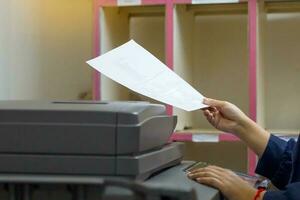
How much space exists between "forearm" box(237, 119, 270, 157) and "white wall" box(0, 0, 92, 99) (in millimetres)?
1037

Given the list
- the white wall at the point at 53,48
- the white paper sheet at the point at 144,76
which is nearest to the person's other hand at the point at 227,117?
the white paper sheet at the point at 144,76

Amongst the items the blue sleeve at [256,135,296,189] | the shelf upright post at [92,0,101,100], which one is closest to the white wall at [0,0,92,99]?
the shelf upright post at [92,0,101,100]

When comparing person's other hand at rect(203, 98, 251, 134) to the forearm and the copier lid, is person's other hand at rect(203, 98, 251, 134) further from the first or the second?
the copier lid

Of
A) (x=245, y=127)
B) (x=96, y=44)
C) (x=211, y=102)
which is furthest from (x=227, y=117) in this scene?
(x=96, y=44)

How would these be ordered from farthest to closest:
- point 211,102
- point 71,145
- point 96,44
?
1. point 96,44
2. point 211,102
3. point 71,145

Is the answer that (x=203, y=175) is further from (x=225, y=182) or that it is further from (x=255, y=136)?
(x=255, y=136)

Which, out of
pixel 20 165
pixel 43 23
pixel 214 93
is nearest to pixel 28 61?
pixel 43 23

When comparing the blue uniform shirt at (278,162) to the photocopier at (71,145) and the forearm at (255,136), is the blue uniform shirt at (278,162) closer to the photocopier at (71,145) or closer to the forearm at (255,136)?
the forearm at (255,136)

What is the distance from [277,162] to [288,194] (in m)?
0.33

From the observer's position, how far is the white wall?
2.24 metres

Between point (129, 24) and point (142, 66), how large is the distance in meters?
1.25

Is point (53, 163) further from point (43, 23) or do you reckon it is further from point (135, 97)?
point (43, 23)

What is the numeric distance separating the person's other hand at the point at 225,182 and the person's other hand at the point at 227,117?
304 millimetres

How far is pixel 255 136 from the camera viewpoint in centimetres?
150
